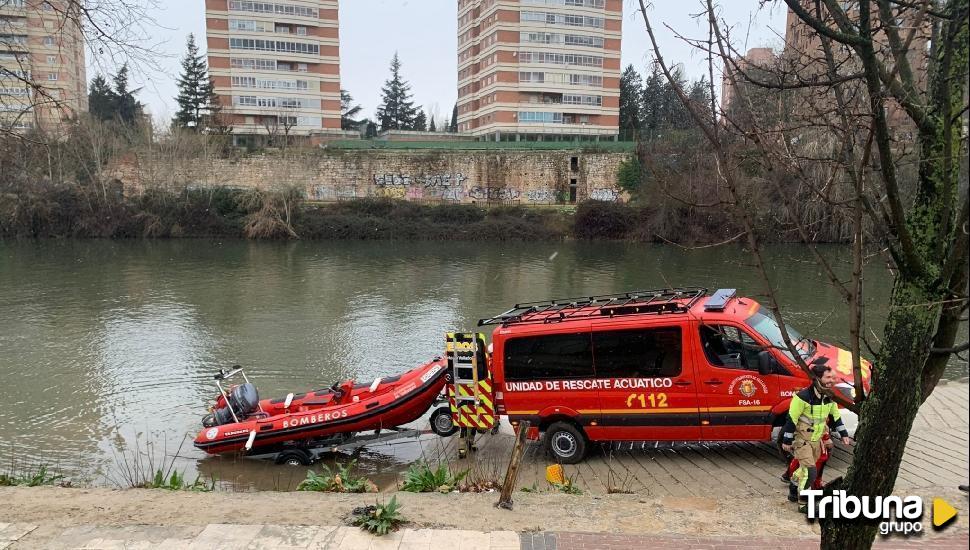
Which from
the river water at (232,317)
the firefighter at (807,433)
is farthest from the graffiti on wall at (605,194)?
the firefighter at (807,433)

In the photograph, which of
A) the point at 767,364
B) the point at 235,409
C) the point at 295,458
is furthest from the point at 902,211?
the point at 235,409

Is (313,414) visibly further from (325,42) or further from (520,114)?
(325,42)

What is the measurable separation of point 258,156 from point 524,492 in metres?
55.9

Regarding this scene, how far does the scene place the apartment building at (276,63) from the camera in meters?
67.4

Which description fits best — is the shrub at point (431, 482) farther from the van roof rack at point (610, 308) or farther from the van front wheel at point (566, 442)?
the van roof rack at point (610, 308)

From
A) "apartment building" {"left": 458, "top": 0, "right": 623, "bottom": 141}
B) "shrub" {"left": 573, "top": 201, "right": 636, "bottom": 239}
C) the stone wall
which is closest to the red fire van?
"shrub" {"left": 573, "top": 201, "right": 636, "bottom": 239}

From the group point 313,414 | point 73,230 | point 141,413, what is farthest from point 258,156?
point 313,414

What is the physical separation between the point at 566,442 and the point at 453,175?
5184 cm

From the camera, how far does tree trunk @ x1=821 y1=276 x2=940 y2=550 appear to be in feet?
11.0

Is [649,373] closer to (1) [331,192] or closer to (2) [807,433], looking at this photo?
(2) [807,433]

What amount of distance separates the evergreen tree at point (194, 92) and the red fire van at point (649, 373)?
210ft

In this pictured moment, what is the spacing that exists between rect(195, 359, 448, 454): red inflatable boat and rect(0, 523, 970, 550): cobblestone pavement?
11.4 feet

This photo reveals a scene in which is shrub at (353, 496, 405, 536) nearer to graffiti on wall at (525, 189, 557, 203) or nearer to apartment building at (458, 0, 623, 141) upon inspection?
graffiti on wall at (525, 189, 557, 203)

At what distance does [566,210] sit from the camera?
55469mm
